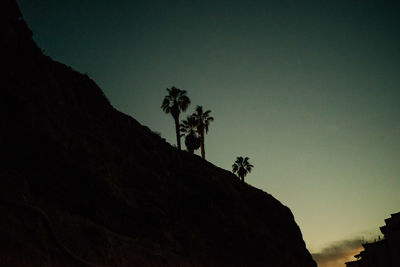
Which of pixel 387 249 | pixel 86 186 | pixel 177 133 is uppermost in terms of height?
pixel 177 133

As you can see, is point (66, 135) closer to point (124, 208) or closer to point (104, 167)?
point (104, 167)

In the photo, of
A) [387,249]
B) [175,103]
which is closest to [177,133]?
[175,103]

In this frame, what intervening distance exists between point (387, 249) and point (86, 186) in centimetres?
2628

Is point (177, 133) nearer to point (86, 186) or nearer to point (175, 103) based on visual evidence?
point (175, 103)

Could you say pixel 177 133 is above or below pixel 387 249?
above

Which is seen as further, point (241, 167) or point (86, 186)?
point (241, 167)

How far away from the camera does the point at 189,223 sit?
2972 cm

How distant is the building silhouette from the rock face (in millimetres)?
11624

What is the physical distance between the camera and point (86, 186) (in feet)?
65.9

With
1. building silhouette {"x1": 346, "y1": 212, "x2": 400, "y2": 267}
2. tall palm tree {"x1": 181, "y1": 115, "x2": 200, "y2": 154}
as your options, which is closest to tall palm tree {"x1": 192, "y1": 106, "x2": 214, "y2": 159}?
tall palm tree {"x1": 181, "y1": 115, "x2": 200, "y2": 154}

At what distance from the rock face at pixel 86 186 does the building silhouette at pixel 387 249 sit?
38.1ft

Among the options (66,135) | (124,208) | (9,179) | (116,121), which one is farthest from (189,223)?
(9,179)

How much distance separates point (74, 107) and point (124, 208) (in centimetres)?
845

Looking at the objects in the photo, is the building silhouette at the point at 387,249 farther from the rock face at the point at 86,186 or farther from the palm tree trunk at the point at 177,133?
the palm tree trunk at the point at 177,133
